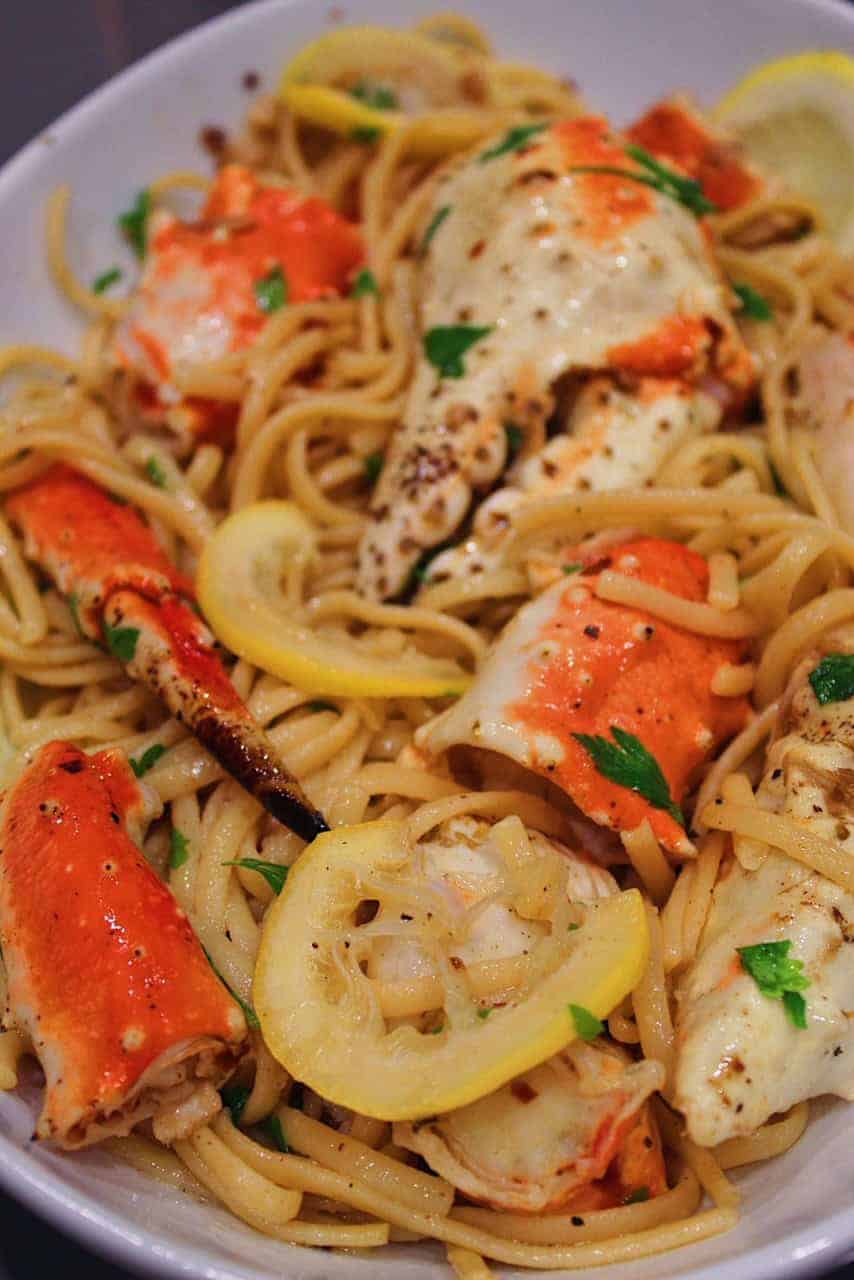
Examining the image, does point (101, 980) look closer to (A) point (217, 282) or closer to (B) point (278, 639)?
(B) point (278, 639)

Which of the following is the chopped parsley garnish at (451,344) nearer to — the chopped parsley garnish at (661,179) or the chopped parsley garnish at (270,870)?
the chopped parsley garnish at (661,179)

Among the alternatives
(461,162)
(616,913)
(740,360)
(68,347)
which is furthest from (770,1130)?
(68,347)

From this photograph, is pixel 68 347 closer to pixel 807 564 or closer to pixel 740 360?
pixel 740 360

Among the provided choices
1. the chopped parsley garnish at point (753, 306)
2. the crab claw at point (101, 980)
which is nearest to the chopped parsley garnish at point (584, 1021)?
the crab claw at point (101, 980)

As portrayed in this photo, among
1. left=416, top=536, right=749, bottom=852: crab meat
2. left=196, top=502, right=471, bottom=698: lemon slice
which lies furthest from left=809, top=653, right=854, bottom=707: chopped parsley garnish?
left=196, top=502, right=471, bottom=698: lemon slice

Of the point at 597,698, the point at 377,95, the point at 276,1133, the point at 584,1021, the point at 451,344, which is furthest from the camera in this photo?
the point at 377,95

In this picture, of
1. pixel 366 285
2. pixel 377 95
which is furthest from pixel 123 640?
pixel 377 95
